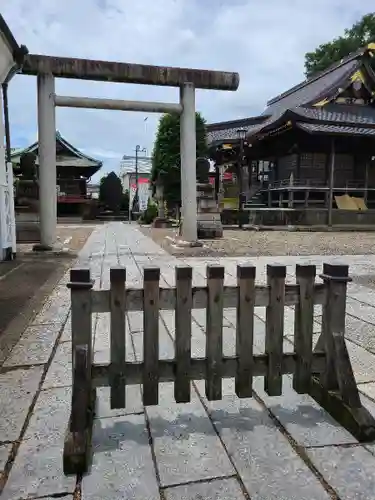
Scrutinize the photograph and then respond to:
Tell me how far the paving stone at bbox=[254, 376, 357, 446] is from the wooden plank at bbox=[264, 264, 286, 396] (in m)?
0.15

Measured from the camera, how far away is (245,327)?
2176mm

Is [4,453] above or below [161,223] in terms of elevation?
below

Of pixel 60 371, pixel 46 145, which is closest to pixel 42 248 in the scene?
pixel 46 145

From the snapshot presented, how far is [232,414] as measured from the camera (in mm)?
2289

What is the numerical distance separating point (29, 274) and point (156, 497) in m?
5.43

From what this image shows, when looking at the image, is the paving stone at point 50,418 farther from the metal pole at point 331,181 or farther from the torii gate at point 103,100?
the metal pole at point 331,181

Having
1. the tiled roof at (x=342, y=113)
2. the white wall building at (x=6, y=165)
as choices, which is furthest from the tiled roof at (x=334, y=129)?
the white wall building at (x=6, y=165)

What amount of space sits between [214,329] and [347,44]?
37.5m

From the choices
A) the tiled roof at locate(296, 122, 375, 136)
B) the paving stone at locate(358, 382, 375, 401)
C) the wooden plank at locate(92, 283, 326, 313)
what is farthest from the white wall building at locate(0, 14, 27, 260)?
the tiled roof at locate(296, 122, 375, 136)

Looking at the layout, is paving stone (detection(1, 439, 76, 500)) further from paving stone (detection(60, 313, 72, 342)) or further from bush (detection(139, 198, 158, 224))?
bush (detection(139, 198, 158, 224))

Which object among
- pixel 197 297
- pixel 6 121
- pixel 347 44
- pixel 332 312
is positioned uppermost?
pixel 347 44

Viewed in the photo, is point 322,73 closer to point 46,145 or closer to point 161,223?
point 161,223

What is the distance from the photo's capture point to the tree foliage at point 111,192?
40781 millimetres

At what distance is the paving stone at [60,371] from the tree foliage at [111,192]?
126ft
